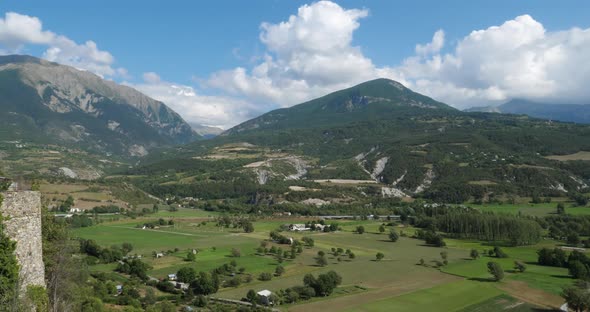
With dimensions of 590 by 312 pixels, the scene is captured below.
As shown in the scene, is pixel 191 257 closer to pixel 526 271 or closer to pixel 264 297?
pixel 264 297

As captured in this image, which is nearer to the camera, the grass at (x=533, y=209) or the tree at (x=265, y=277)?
the tree at (x=265, y=277)

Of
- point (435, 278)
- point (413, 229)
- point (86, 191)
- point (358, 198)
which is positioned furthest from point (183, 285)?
point (358, 198)

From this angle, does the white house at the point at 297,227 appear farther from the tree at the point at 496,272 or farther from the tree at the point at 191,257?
the tree at the point at 496,272

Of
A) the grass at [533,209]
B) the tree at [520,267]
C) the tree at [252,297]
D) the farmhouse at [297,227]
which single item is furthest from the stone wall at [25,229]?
the grass at [533,209]

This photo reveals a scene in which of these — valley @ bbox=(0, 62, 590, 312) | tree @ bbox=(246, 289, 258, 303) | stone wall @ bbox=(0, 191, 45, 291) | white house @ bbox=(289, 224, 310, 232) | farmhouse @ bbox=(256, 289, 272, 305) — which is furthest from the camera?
white house @ bbox=(289, 224, 310, 232)

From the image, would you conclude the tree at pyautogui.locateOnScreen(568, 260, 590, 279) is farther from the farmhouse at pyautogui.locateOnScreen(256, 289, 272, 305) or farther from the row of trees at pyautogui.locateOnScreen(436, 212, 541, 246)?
the farmhouse at pyautogui.locateOnScreen(256, 289, 272, 305)

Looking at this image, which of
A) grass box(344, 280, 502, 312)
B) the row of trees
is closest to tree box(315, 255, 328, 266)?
grass box(344, 280, 502, 312)
